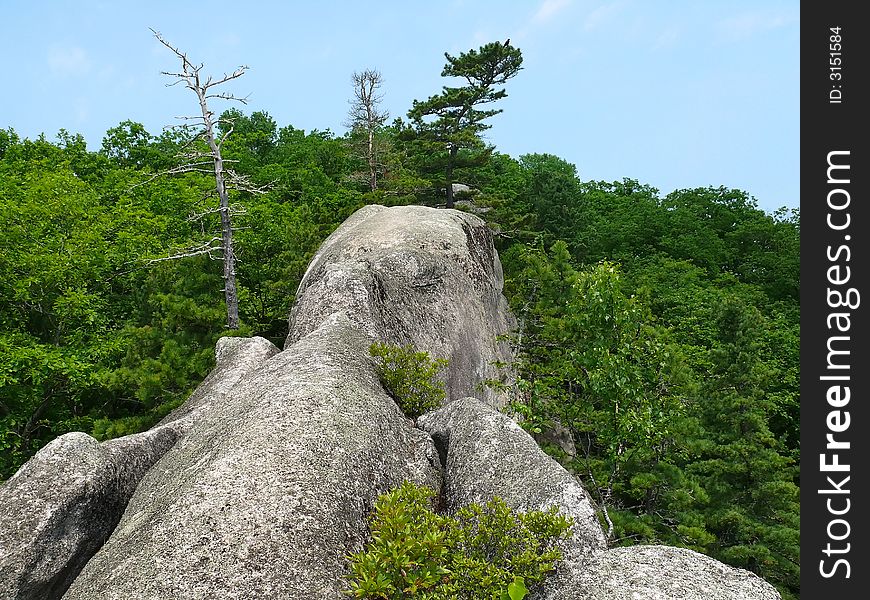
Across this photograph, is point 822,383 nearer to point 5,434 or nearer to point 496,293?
point 496,293

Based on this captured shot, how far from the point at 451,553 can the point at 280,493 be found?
2.36 metres

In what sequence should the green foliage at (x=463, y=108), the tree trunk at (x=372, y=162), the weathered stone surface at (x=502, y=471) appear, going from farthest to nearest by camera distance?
the tree trunk at (x=372, y=162)
the green foliage at (x=463, y=108)
the weathered stone surface at (x=502, y=471)

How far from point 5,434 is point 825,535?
79.2 ft

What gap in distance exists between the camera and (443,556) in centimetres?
679

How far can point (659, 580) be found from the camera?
6461mm

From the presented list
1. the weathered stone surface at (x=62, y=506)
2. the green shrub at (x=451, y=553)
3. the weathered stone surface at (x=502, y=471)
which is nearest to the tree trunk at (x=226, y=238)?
the weathered stone surface at (x=62, y=506)

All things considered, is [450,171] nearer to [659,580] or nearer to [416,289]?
[416,289]

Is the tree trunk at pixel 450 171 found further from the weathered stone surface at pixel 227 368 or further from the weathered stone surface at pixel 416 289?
the weathered stone surface at pixel 227 368

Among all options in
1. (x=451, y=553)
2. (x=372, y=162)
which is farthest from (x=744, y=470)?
(x=372, y=162)

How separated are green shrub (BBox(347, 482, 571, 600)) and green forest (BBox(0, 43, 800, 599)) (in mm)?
5222

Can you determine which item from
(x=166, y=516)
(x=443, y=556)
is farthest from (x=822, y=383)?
(x=166, y=516)

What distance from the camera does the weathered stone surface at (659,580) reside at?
629 centimetres

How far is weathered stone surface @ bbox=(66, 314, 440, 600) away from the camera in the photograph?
22.4 feet

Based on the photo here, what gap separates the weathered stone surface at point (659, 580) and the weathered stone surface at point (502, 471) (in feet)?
1.65
